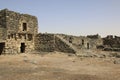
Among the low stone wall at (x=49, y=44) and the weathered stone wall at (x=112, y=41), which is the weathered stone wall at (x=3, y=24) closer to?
the low stone wall at (x=49, y=44)

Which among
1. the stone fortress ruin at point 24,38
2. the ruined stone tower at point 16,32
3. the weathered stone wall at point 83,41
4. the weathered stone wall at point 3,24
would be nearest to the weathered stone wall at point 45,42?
the stone fortress ruin at point 24,38

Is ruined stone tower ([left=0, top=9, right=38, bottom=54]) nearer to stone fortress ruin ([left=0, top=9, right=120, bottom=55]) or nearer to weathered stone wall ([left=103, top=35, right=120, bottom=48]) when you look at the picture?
stone fortress ruin ([left=0, top=9, right=120, bottom=55])

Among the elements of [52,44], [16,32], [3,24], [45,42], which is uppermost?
[3,24]

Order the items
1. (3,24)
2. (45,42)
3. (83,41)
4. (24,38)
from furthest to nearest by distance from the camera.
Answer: (83,41)
(45,42)
(24,38)
(3,24)

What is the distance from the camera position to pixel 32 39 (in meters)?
25.8

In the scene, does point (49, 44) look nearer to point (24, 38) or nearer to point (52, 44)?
point (52, 44)

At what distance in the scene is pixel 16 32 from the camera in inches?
929

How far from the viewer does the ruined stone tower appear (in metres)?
22.5

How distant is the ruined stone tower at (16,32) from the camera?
2253 cm

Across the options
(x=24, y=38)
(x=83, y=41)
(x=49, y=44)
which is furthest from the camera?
(x=83, y=41)

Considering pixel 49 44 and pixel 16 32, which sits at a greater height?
pixel 16 32

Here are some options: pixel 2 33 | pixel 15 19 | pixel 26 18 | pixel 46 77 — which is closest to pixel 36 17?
pixel 26 18

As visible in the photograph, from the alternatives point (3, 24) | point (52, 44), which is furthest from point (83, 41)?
point (3, 24)

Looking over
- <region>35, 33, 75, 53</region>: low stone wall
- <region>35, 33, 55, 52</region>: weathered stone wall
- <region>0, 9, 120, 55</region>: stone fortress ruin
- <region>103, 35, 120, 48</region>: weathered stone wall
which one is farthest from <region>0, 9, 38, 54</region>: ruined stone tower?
<region>103, 35, 120, 48</region>: weathered stone wall
